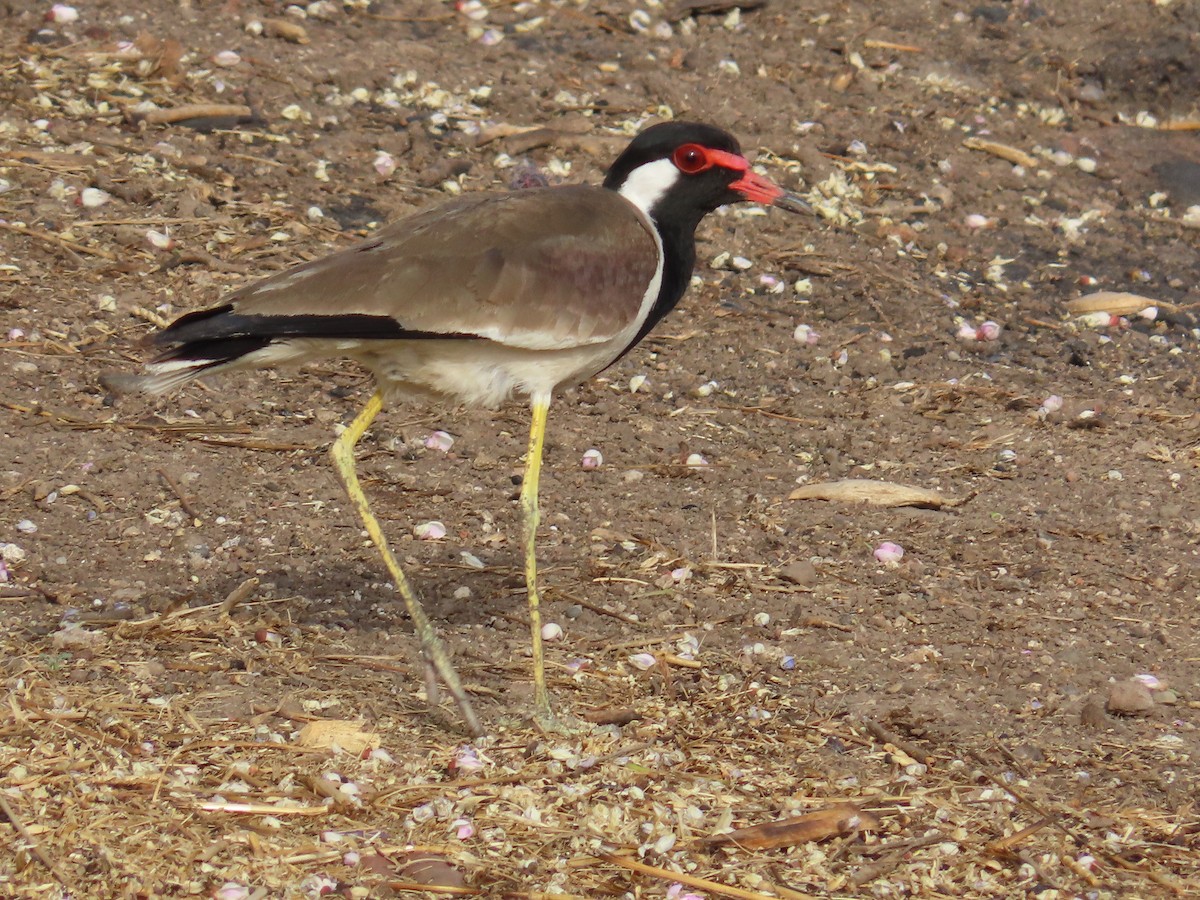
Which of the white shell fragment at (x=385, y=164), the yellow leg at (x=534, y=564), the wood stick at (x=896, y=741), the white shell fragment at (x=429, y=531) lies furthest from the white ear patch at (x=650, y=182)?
the white shell fragment at (x=385, y=164)

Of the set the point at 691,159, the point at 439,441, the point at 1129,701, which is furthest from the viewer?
the point at 439,441

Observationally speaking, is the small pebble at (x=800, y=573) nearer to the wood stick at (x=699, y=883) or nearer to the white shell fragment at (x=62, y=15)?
the wood stick at (x=699, y=883)

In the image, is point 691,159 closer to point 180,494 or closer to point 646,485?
point 646,485

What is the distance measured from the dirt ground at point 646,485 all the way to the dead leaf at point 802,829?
2 cm

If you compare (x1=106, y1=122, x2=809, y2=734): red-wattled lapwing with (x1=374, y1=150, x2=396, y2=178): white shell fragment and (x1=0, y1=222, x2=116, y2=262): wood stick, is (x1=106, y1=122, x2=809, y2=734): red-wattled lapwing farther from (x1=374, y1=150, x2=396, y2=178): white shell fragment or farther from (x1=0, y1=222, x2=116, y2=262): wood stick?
(x1=374, y1=150, x2=396, y2=178): white shell fragment

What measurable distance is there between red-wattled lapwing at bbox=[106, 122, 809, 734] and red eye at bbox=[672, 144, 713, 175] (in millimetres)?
49

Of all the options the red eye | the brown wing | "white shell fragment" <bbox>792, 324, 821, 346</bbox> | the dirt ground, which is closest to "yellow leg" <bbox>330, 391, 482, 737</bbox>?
the dirt ground

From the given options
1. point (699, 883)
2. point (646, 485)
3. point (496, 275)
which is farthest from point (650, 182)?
point (699, 883)

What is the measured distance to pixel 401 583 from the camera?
4.53 metres

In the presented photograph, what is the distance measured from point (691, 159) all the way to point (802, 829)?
7.53ft

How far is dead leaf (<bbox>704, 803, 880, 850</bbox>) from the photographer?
399 cm

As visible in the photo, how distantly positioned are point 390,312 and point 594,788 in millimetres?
1455

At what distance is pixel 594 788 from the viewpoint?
4.21 metres

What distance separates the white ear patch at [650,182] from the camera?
5.12m
